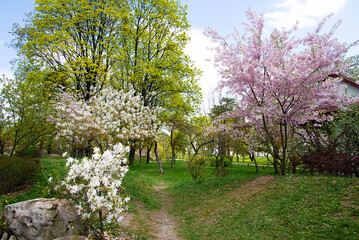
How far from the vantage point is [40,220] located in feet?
14.9

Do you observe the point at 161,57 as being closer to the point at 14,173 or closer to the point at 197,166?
the point at 197,166

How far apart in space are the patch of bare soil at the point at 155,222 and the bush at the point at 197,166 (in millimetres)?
5418

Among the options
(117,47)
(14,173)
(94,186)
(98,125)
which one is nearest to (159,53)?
(117,47)

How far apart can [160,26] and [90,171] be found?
17.7 m

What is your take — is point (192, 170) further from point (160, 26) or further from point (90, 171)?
point (160, 26)

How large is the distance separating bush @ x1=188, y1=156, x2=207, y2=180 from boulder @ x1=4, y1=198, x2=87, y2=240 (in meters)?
10.5

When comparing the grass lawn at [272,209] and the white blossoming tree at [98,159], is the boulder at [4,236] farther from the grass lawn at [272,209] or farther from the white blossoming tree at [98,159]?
the white blossoming tree at [98,159]

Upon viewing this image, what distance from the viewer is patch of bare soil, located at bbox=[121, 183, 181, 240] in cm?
637

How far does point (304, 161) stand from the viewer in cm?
923

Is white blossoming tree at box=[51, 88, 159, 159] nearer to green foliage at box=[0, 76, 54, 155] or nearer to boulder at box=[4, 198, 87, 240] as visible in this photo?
green foliage at box=[0, 76, 54, 155]

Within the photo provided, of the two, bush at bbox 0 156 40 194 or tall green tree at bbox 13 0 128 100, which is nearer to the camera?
bush at bbox 0 156 40 194

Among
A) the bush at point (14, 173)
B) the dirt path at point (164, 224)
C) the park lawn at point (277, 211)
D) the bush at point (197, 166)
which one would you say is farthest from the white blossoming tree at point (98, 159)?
the bush at point (197, 166)

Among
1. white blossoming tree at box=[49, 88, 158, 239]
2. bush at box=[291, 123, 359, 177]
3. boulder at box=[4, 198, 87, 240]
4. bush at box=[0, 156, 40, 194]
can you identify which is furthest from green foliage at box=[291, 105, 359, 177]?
bush at box=[0, 156, 40, 194]

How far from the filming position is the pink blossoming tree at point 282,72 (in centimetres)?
Answer: 767
